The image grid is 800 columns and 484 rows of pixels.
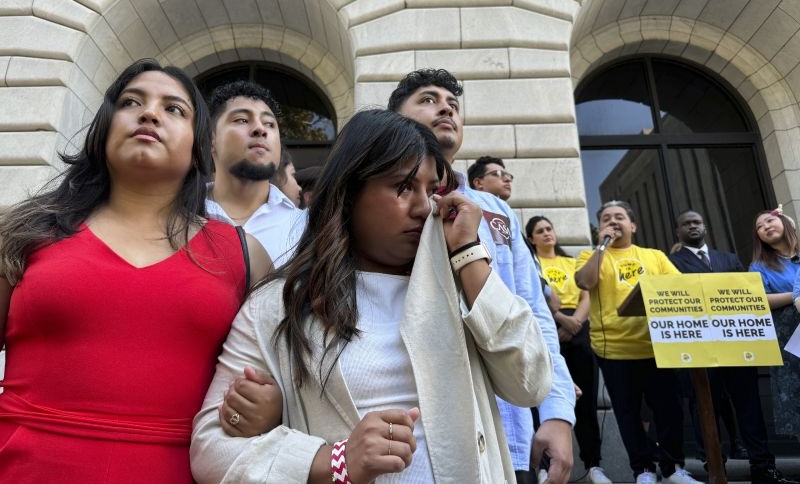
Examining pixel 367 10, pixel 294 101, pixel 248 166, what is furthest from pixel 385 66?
pixel 248 166

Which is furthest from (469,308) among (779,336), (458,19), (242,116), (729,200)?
(729,200)

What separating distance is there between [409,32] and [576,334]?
14.2 ft

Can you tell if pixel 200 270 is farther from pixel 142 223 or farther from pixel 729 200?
pixel 729 200

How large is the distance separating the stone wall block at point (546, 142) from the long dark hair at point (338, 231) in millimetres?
5227

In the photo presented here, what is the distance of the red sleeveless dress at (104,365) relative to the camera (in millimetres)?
1454

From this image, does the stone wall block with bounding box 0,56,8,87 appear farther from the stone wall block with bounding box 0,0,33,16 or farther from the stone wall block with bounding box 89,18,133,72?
the stone wall block with bounding box 89,18,133,72

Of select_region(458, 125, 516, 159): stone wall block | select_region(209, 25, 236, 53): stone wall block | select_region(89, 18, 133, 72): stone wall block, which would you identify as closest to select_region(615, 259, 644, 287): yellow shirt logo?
select_region(458, 125, 516, 159): stone wall block

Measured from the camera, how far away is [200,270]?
1736 millimetres

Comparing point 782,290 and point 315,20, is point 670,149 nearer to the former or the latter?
point 782,290

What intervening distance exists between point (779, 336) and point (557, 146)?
3087 mm

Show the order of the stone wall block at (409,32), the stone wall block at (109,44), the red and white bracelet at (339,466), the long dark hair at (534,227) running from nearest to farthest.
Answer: the red and white bracelet at (339,466)
the long dark hair at (534,227)
the stone wall block at (409,32)
the stone wall block at (109,44)

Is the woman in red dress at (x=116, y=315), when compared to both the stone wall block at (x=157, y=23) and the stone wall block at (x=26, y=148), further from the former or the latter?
the stone wall block at (x=157, y=23)

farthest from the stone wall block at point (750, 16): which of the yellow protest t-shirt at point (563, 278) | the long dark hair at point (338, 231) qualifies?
the long dark hair at point (338, 231)

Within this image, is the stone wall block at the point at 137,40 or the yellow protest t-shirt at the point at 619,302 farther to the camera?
the stone wall block at the point at 137,40
